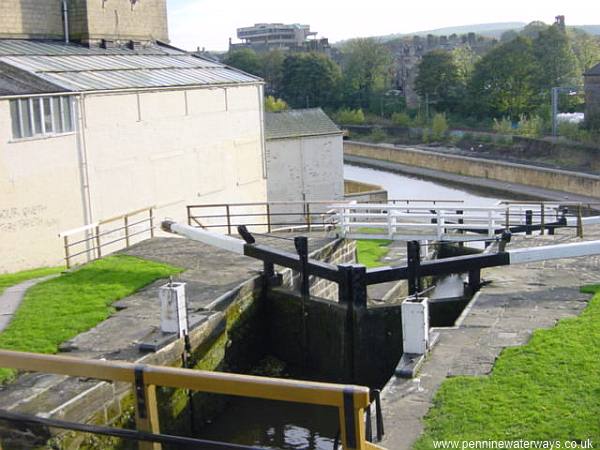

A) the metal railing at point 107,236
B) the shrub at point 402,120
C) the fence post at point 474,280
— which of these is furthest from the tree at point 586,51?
the fence post at point 474,280

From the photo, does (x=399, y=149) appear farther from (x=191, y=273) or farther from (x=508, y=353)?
(x=508, y=353)

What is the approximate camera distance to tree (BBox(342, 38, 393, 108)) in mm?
78125

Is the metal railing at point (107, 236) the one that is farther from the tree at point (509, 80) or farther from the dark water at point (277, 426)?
the tree at point (509, 80)

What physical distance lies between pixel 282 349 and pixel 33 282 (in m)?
4.27

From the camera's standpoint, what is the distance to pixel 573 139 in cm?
5197

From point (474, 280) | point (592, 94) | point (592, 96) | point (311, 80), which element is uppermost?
point (311, 80)

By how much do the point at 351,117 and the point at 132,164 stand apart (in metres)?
54.6

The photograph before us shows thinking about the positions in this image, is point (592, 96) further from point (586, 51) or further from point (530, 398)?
point (530, 398)

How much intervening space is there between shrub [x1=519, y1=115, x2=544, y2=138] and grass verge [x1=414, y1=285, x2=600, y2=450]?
48.5 meters

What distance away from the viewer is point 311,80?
78.1 meters

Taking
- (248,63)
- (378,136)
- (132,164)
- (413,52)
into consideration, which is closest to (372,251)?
(132,164)

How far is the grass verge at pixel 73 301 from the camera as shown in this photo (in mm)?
9820

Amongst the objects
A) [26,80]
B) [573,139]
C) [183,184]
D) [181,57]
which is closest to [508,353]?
[26,80]

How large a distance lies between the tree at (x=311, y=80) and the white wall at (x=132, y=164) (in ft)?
175
